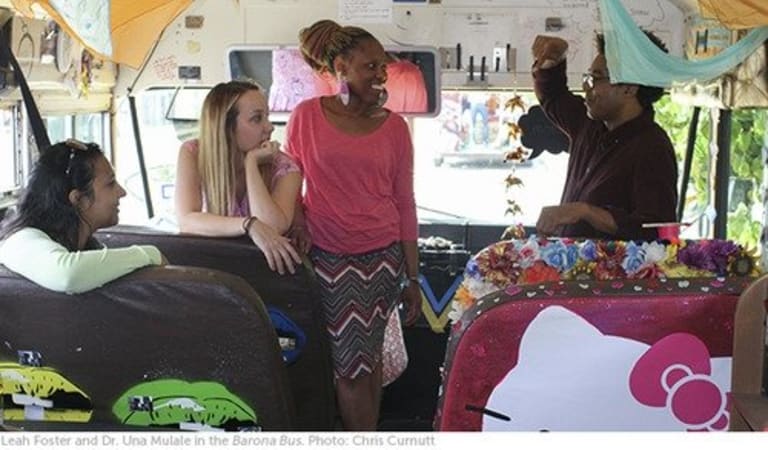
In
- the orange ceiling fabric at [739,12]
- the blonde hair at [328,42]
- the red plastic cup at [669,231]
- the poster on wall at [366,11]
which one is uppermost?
the poster on wall at [366,11]

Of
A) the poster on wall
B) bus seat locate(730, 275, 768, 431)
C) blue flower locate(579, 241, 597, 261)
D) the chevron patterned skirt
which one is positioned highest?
the poster on wall

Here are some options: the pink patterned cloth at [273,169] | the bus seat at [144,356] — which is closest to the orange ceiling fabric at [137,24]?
the pink patterned cloth at [273,169]

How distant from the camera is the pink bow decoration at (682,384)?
2271mm

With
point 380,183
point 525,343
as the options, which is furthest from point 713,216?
point 525,343

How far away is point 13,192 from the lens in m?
4.27

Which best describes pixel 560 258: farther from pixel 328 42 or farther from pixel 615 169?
pixel 328 42

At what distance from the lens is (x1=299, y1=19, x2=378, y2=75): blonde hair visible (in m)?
3.35

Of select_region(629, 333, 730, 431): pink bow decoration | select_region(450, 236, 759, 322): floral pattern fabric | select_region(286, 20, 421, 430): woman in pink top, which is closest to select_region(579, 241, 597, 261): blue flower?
select_region(450, 236, 759, 322): floral pattern fabric

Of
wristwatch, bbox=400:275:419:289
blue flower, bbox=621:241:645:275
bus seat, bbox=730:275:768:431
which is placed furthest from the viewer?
wristwatch, bbox=400:275:419:289

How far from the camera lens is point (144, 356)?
250 cm

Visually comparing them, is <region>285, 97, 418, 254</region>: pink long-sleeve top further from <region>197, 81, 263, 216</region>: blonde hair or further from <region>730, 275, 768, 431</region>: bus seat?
<region>730, 275, 768, 431</region>: bus seat

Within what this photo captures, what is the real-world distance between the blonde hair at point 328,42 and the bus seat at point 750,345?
1617 millimetres

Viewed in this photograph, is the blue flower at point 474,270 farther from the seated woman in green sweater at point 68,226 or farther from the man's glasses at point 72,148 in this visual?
the man's glasses at point 72,148

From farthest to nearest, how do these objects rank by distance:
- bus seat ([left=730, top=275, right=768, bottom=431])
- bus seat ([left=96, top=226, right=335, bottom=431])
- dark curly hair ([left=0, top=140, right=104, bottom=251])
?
bus seat ([left=96, top=226, right=335, bottom=431]) < dark curly hair ([left=0, top=140, right=104, bottom=251]) < bus seat ([left=730, top=275, right=768, bottom=431])
